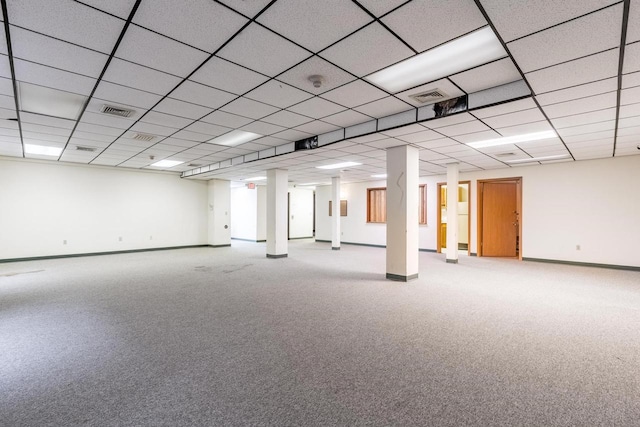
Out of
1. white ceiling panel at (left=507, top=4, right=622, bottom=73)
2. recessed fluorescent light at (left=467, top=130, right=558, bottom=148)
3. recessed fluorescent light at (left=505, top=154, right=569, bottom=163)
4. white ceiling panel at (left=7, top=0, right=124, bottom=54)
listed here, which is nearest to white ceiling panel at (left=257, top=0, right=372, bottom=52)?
white ceiling panel at (left=7, top=0, right=124, bottom=54)

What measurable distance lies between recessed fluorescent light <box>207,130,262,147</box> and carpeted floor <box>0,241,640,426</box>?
9.21 ft

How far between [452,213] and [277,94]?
250 inches

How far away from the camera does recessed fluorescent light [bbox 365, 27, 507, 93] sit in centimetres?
274

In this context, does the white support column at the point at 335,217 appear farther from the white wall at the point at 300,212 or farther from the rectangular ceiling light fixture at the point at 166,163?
the rectangular ceiling light fixture at the point at 166,163

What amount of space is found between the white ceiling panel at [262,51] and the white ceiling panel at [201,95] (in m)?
0.85

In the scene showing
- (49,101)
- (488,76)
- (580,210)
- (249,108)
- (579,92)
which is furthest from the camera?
(580,210)

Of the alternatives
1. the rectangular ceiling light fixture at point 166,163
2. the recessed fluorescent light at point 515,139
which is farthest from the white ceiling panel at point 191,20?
the rectangular ceiling light fixture at point 166,163

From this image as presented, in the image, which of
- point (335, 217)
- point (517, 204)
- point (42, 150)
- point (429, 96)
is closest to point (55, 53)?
point (429, 96)

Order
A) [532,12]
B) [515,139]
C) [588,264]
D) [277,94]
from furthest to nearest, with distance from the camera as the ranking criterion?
1. [588,264]
2. [515,139]
3. [277,94]
4. [532,12]

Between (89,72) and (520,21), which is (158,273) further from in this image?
(520,21)

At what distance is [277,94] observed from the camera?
3.95 metres

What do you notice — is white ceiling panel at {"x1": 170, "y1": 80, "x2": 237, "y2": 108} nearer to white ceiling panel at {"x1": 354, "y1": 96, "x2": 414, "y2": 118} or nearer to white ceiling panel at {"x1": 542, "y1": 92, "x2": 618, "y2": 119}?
white ceiling panel at {"x1": 354, "y1": 96, "x2": 414, "y2": 118}

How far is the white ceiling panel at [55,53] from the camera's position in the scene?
8.87 feet

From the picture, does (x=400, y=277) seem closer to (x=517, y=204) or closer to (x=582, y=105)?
(x=582, y=105)
